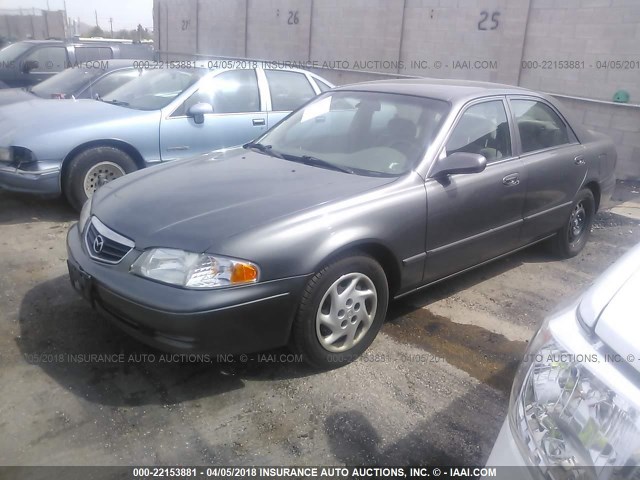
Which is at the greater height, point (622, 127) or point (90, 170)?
point (622, 127)

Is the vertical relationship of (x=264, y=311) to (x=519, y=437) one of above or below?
below

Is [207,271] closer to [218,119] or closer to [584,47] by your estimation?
[218,119]

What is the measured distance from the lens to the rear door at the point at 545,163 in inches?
169

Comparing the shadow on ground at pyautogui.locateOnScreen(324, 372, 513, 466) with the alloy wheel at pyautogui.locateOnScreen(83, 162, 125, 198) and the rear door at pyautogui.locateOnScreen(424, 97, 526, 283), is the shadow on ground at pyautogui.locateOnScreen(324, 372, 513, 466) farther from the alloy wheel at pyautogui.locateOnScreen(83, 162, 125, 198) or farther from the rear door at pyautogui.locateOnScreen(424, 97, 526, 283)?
the alloy wheel at pyautogui.locateOnScreen(83, 162, 125, 198)

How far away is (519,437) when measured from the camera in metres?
1.58

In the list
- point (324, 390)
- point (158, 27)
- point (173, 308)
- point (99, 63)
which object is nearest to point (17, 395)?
point (173, 308)

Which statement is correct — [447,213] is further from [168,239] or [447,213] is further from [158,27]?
[158,27]

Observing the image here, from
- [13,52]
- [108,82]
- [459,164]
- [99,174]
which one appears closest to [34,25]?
[13,52]

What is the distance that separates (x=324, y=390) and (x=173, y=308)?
937 millimetres

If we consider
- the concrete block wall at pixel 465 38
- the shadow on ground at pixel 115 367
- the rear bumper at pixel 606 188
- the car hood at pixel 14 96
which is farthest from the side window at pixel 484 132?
the concrete block wall at pixel 465 38

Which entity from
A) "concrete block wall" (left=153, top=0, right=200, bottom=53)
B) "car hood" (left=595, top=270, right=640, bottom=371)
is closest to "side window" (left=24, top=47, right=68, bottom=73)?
"car hood" (left=595, top=270, right=640, bottom=371)

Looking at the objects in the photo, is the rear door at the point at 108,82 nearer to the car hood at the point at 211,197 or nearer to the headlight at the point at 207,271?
the car hood at the point at 211,197

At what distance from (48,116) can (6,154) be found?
620 millimetres

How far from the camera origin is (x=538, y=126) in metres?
4.50
